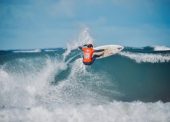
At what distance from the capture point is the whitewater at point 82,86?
14.8ft

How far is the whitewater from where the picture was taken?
452 cm

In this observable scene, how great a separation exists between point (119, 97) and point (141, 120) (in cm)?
58

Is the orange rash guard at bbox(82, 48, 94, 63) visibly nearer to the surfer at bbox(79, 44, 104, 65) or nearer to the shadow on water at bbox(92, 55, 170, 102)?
the surfer at bbox(79, 44, 104, 65)

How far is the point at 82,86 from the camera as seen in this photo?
4992mm

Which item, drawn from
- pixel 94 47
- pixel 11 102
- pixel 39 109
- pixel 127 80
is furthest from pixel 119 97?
pixel 11 102

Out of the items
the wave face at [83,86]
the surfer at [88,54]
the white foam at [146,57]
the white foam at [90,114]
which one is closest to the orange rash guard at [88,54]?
the surfer at [88,54]

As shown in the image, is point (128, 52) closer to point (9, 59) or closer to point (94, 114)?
point (94, 114)

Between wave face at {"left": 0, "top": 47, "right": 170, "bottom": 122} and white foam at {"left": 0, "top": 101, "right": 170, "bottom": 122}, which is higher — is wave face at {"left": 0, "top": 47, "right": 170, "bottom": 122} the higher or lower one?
the higher one

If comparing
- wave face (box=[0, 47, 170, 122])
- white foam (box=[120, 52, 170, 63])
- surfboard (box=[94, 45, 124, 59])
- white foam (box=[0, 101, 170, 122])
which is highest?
surfboard (box=[94, 45, 124, 59])

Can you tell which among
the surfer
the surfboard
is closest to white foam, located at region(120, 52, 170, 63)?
the surfboard

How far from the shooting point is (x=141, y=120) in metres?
4.46

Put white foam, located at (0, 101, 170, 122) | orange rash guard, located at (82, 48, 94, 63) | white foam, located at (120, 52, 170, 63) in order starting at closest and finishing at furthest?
white foam, located at (0, 101, 170, 122), orange rash guard, located at (82, 48, 94, 63), white foam, located at (120, 52, 170, 63)

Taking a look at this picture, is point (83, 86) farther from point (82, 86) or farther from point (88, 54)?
point (88, 54)

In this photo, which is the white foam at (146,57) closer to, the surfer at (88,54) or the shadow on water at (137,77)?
the shadow on water at (137,77)
